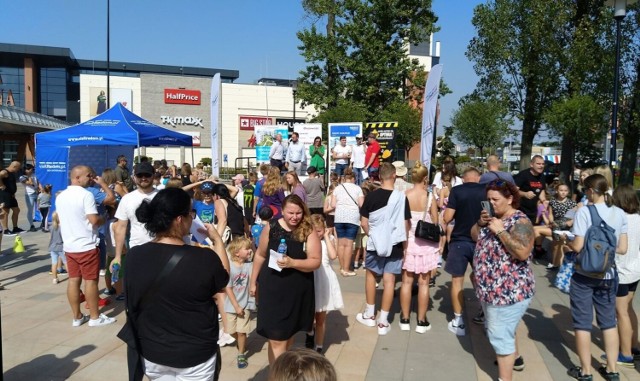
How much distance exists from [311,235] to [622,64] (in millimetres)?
17366

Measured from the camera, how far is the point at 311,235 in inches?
146

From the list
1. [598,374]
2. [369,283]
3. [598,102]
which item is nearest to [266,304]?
[369,283]

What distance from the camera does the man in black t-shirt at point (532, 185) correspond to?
7758mm

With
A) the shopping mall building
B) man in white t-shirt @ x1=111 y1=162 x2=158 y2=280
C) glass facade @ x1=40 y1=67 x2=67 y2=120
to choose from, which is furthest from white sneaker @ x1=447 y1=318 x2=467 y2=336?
glass facade @ x1=40 y1=67 x2=67 y2=120

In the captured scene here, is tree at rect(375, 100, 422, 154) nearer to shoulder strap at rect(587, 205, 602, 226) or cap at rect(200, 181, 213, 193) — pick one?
cap at rect(200, 181, 213, 193)

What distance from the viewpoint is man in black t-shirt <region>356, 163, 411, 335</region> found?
16.7ft

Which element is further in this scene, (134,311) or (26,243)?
(26,243)

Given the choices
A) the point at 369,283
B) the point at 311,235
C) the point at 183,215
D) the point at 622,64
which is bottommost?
the point at 369,283

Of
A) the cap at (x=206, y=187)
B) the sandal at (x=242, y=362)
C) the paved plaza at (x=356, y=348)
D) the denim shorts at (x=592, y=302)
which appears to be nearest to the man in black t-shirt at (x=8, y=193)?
the paved plaza at (x=356, y=348)

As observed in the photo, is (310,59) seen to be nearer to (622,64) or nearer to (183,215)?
(622,64)

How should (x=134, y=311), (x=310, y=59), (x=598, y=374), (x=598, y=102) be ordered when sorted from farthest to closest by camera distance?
1. (x=310, y=59)
2. (x=598, y=102)
3. (x=598, y=374)
4. (x=134, y=311)

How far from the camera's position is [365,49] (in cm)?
2912

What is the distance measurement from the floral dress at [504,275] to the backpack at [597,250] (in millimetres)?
593

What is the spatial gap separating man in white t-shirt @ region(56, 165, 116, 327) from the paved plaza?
2.06 ft
